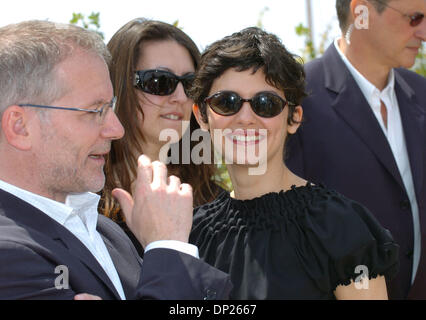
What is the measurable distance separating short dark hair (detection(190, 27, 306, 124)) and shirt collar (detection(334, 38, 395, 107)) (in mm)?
1047

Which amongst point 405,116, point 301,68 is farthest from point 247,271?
point 405,116

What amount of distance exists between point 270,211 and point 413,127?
152 cm

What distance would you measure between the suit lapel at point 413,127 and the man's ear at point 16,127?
2.31 meters

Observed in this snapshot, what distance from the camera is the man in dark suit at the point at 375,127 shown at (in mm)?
3322

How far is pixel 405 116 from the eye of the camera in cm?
357

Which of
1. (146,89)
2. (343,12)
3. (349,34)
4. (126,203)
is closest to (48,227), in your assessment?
(126,203)

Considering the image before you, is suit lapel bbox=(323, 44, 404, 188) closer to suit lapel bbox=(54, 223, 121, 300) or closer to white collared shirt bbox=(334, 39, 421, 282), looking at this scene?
white collared shirt bbox=(334, 39, 421, 282)

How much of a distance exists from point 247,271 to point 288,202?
0.37 metres

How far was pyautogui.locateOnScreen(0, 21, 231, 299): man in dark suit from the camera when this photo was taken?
1912mm

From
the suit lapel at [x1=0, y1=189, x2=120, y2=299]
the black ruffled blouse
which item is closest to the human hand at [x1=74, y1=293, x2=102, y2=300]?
the suit lapel at [x1=0, y1=189, x2=120, y2=299]

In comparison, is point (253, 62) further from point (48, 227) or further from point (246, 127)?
point (48, 227)

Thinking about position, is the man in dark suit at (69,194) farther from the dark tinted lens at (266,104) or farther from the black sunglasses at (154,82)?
the black sunglasses at (154,82)

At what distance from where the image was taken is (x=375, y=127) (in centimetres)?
340
